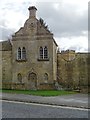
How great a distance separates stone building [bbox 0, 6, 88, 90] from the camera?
48.3 m

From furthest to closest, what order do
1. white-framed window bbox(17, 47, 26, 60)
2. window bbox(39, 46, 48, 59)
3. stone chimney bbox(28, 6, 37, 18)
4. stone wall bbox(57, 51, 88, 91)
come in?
stone wall bbox(57, 51, 88, 91)
stone chimney bbox(28, 6, 37, 18)
white-framed window bbox(17, 47, 26, 60)
window bbox(39, 46, 48, 59)

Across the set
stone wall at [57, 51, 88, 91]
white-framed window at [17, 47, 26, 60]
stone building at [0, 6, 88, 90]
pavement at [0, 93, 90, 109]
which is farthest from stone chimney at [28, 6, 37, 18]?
pavement at [0, 93, 90, 109]

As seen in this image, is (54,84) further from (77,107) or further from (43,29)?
(77,107)

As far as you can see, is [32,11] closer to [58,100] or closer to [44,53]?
[44,53]

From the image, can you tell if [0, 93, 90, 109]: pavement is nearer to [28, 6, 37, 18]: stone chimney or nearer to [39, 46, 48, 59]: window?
[39, 46, 48, 59]: window

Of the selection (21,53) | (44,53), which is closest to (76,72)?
(44,53)

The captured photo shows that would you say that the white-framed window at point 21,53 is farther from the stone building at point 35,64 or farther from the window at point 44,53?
the window at point 44,53

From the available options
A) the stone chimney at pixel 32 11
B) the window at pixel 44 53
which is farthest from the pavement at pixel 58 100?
the stone chimney at pixel 32 11

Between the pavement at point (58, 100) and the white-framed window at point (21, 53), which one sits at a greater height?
the white-framed window at point (21, 53)

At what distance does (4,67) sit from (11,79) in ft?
7.86

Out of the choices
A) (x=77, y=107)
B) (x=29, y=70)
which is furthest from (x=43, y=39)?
(x=77, y=107)

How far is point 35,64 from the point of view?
48.9 metres

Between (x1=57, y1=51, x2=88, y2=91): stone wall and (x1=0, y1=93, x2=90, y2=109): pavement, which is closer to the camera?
(x1=0, y1=93, x2=90, y2=109): pavement

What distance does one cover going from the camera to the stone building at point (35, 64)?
48312 millimetres
